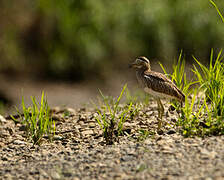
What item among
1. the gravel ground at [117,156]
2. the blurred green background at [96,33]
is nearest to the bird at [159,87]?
the gravel ground at [117,156]

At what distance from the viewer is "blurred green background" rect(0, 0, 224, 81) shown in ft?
37.3

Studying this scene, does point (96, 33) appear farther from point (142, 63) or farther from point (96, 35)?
point (142, 63)

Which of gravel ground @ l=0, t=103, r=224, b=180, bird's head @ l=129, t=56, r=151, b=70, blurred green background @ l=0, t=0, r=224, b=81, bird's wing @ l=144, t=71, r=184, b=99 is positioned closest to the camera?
gravel ground @ l=0, t=103, r=224, b=180

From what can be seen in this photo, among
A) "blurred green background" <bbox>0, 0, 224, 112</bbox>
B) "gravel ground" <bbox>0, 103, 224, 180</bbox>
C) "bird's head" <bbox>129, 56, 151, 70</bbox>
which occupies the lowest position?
"gravel ground" <bbox>0, 103, 224, 180</bbox>

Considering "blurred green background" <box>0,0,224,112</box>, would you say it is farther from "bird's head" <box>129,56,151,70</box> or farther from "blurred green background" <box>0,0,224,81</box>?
"bird's head" <box>129,56,151,70</box>

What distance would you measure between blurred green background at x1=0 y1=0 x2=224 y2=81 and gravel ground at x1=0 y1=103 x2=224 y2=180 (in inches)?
238

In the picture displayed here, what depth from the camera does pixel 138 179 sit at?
3.59 metres

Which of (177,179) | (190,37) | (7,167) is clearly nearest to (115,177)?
(177,179)

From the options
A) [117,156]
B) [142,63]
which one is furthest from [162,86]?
[117,156]

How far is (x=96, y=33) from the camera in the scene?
1156cm

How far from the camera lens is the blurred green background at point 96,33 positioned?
11.4 m

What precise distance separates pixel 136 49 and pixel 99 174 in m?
8.17

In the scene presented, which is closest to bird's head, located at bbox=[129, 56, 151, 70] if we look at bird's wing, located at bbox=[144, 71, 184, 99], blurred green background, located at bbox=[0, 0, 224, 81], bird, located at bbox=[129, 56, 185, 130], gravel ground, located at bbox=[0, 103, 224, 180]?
bird, located at bbox=[129, 56, 185, 130]

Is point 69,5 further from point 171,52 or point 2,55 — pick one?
point 171,52
